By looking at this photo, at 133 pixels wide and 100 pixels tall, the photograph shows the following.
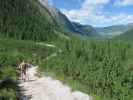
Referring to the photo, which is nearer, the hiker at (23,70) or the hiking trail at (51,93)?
the hiking trail at (51,93)

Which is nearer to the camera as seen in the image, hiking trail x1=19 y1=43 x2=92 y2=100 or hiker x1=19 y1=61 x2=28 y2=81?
hiking trail x1=19 y1=43 x2=92 y2=100

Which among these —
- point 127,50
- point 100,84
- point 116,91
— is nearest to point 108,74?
point 100,84

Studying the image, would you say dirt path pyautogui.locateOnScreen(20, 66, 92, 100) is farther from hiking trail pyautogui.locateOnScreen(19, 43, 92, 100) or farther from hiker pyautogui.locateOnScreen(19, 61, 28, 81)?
hiker pyautogui.locateOnScreen(19, 61, 28, 81)

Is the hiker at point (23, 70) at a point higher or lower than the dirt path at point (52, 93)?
higher

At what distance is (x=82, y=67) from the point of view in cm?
8088

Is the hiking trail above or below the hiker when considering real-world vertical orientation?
below

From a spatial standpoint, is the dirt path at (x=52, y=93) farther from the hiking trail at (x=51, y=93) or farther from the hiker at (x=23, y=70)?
the hiker at (x=23, y=70)

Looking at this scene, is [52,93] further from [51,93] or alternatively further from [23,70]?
[23,70]

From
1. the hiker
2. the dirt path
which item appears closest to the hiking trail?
the dirt path

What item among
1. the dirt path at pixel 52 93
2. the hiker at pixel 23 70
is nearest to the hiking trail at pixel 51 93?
the dirt path at pixel 52 93

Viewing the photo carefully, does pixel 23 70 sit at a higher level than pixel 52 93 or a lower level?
higher

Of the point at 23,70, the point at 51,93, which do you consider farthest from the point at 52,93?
the point at 23,70

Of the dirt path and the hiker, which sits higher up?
the hiker

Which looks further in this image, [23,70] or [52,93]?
[23,70]
